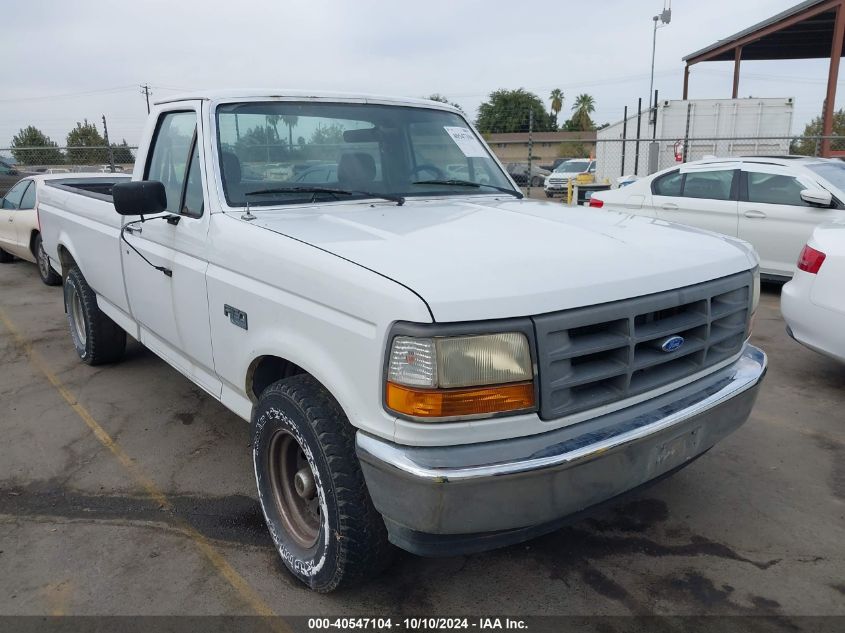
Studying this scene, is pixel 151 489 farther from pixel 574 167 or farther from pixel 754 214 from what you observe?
pixel 574 167

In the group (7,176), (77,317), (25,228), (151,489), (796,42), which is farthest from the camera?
(796,42)

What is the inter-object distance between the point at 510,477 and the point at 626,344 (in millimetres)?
621

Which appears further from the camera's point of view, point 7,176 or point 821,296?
point 7,176

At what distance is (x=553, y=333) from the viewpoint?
206 cm

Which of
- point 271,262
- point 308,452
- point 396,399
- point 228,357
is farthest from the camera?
point 228,357

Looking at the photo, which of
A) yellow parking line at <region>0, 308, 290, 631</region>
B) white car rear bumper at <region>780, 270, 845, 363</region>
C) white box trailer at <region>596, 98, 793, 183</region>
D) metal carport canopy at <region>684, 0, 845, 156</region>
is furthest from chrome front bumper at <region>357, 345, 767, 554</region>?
white box trailer at <region>596, 98, 793, 183</region>

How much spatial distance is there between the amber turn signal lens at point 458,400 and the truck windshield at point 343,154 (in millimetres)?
1475

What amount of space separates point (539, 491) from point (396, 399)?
0.52 m

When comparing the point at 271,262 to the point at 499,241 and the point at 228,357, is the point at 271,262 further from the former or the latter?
the point at 499,241

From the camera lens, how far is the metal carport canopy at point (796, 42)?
1792 centimetres

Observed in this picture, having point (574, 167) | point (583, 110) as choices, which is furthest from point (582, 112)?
point (574, 167)

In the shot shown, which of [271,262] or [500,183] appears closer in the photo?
[271,262]

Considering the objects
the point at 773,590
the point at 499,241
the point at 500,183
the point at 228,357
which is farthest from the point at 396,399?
the point at 500,183

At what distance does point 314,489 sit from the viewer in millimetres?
2619
